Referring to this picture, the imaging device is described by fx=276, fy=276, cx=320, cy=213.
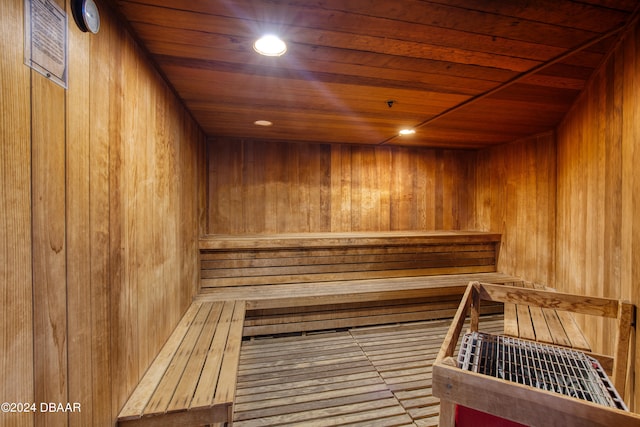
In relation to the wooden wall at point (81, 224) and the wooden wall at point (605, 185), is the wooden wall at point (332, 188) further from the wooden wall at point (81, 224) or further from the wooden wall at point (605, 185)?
the wooden wall at point (81, 224)

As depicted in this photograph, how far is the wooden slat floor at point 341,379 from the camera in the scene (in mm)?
1745

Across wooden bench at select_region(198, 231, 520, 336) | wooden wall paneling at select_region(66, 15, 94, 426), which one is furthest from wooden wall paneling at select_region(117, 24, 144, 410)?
wooden bench at select_region(198, 231, 520, 336)

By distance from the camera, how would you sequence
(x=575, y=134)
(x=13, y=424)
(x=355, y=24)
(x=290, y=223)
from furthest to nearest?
(x=290, y=223) → (x=575, y=134) → (x=355, y=24) → (x=13, y=424)

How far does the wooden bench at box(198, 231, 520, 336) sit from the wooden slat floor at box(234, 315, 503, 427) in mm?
203

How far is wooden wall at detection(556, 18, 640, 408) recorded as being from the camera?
147cm

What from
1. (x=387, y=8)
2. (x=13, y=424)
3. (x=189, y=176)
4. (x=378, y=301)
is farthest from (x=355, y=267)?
(x=13, y=424)

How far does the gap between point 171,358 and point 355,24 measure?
2045 millimetres

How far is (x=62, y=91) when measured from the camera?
82 centimetres

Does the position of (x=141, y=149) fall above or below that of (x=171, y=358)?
above

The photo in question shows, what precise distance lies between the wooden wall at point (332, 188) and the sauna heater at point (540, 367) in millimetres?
2614

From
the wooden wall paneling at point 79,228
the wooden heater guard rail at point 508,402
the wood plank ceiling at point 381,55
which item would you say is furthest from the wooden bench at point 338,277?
the wooden heater guard rail at point 508,402

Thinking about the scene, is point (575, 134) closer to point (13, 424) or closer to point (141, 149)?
point (141, 149)

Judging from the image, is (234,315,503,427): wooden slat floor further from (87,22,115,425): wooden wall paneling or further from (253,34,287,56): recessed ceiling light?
(253,34,287,56): recessed ceiling light

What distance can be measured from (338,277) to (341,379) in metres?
1.26
